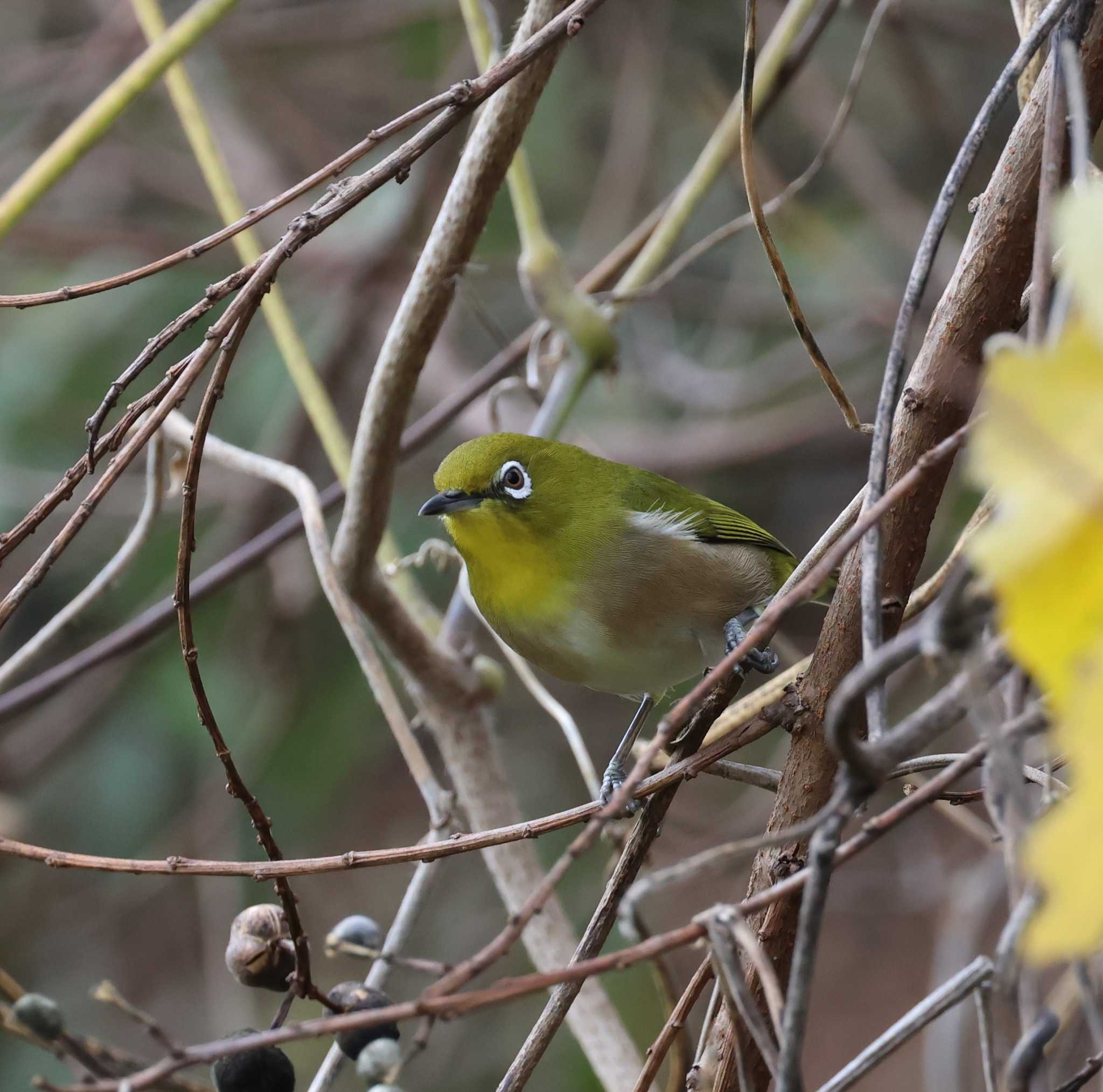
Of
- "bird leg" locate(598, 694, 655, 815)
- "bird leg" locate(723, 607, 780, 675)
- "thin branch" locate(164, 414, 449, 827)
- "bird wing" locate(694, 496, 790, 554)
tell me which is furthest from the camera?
"bird wing" locate(694, 496, 790, 554)

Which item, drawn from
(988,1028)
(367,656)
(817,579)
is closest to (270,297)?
(367,656)

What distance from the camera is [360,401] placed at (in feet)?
18.7

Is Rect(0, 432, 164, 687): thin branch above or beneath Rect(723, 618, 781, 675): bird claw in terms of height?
above

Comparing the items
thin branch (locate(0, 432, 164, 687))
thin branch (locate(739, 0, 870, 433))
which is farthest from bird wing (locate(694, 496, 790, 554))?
thin branch (locate(739, 0, 870, 433))

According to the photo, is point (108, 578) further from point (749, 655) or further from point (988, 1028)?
point (988, 1028)

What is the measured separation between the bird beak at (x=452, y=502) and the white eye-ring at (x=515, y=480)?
75mm

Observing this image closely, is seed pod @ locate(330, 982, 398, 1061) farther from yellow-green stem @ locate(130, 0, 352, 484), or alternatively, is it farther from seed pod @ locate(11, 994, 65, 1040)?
yellow-green stem @ locate(130, 0, 352, 484)

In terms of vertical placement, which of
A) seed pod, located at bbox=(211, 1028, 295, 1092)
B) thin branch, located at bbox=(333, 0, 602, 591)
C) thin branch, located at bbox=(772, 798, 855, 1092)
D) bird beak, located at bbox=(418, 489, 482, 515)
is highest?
thin branch, located at bbox=(333, 0, 602, 591)

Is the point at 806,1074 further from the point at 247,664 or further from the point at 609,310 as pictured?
the point at 609,310

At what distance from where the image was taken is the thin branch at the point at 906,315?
117cm

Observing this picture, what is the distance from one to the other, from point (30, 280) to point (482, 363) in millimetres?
Answer: 2060

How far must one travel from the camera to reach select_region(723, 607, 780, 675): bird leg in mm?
2664

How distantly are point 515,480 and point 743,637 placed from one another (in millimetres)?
749

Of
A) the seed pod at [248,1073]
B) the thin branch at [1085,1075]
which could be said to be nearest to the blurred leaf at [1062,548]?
the thin branch at [1085,1075]
